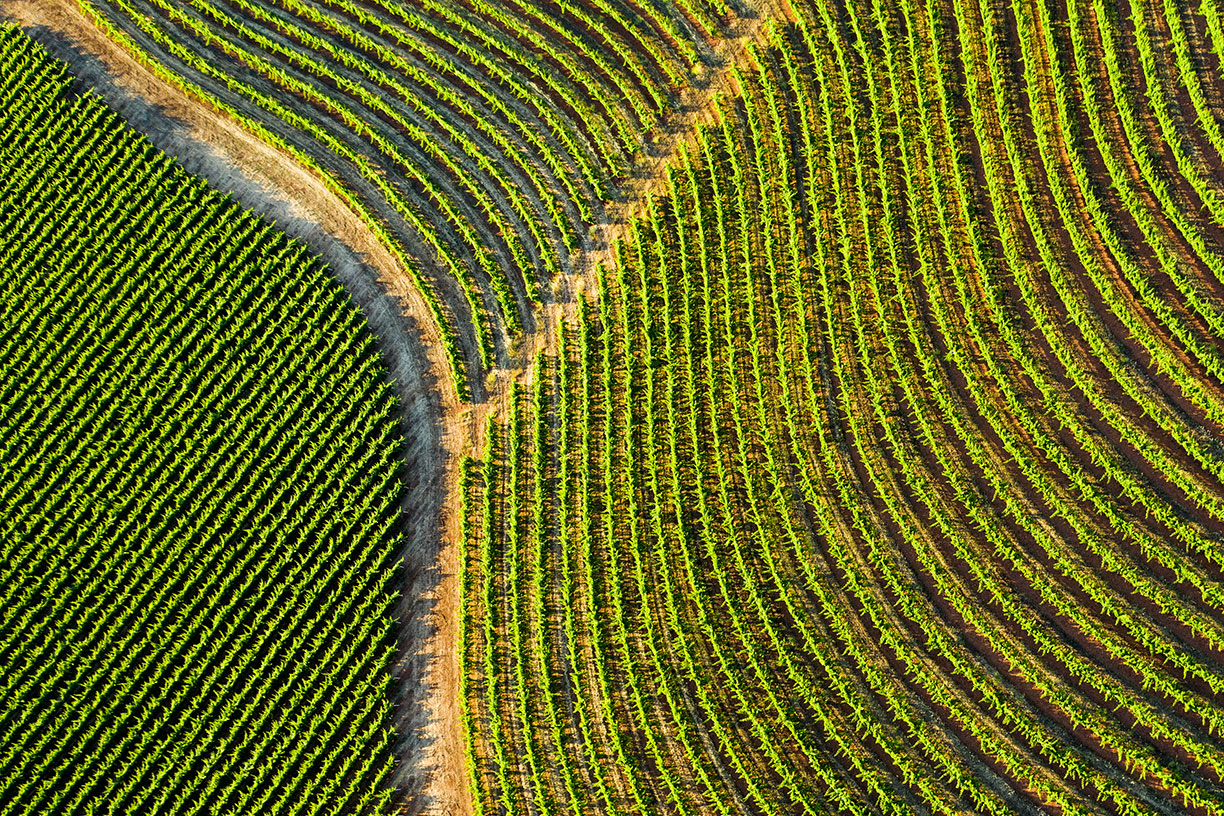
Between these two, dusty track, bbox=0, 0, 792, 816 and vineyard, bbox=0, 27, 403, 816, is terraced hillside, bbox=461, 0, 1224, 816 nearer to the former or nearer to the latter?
dusty track, bbox=0, 0, 792, 816

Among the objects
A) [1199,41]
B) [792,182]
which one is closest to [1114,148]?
[1199,41]

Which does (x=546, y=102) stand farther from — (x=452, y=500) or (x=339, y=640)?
(x=339, y=640)

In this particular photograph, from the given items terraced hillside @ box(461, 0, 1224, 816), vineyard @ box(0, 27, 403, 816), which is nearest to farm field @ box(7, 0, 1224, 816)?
terraced hillside @ box(461, 0, 1224, 816)

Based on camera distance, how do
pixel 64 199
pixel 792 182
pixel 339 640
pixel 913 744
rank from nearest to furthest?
pixel 913 744 → pixel 339 640 → pixel 792 182 → pixel 64 199

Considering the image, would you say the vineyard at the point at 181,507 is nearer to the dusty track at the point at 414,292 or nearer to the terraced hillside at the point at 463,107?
the dusty track at the point at 414,292

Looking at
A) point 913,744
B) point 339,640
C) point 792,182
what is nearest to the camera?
point 913,744

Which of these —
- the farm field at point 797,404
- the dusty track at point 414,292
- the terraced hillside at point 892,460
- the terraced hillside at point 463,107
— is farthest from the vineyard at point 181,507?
the terraced hillside at point 892,460

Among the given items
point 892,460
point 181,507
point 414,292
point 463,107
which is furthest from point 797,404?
point 181,507
